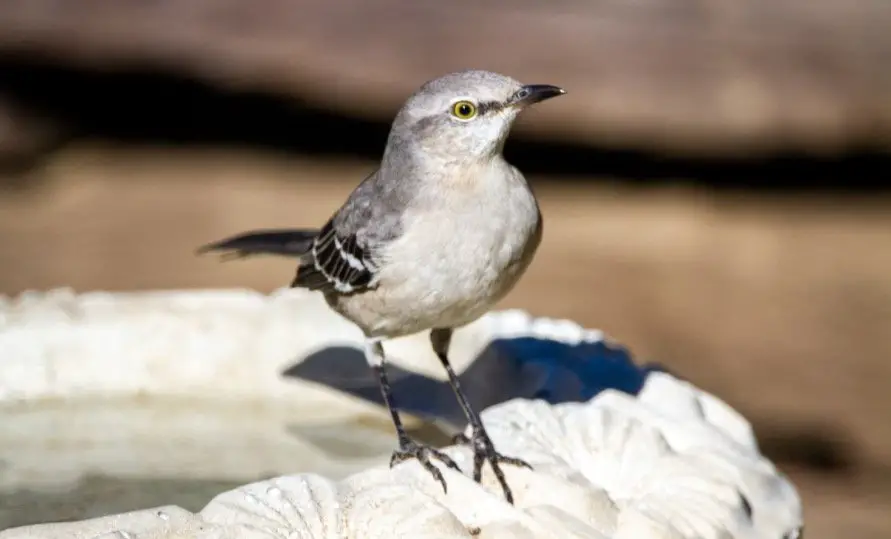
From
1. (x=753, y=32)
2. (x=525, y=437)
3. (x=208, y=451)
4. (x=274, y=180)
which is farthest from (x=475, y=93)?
(x=274, y=180)

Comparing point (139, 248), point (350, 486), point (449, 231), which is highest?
point (449, 231)

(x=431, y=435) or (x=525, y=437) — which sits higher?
(x=525, y=437)

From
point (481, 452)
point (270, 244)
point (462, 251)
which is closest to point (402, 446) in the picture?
point (481, 452)

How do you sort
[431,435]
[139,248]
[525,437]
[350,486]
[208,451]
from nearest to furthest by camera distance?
1. [350,486]
2. [525,437]
3. [208,451]
4. [431,435]
5. [139,248]

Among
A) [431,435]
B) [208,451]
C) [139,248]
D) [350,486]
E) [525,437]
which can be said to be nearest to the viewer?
[350,486]

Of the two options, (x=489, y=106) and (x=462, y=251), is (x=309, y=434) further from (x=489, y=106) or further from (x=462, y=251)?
(x=489, y=106)

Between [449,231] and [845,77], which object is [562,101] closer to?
[845,77]

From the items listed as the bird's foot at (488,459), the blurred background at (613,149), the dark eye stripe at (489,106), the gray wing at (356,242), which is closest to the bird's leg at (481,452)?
the bird's foot at (488,459)

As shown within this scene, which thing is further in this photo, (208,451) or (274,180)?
(274,180)
